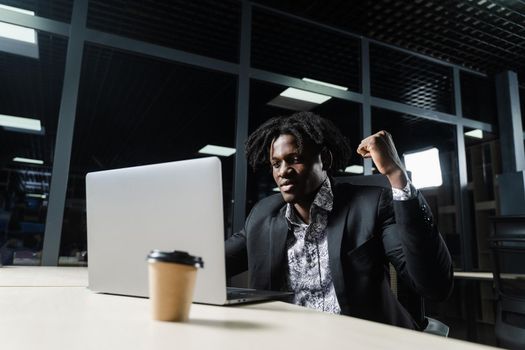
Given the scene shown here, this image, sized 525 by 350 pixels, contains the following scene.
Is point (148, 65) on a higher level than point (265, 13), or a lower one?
lower

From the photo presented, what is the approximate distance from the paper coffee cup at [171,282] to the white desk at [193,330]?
2cm

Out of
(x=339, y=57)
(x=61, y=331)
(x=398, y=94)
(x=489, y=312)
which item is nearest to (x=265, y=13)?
Answer: (x=339, y=57)

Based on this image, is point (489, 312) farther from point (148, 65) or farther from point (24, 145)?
point (24, 145)

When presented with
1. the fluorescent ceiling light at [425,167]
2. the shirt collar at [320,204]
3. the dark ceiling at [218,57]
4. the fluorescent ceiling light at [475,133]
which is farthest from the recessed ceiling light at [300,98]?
the shirt collar at [320,204]

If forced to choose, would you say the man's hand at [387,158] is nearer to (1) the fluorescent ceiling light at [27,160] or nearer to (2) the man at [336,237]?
(2) the man at [336,237]

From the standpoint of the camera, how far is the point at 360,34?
3711 mm

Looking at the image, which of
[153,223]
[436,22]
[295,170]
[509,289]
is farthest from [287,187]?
[436,22]

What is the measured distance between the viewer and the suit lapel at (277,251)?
141cm

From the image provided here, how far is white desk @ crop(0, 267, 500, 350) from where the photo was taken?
0.53 meters

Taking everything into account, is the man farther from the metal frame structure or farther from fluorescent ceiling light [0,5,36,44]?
fluorescent ceiling light [0,5,36,44]

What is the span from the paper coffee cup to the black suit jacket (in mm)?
746

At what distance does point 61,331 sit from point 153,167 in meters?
0.36

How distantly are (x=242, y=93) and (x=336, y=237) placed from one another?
1.96m

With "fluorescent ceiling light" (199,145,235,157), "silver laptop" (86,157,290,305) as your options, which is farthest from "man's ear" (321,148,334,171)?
"fluorescent ceiling light" (199,145,235,157)
